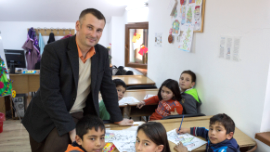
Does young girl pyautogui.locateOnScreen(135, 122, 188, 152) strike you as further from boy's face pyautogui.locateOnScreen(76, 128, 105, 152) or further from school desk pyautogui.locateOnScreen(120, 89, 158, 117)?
school desk pyautogui.locateOnScreen(120, 89, 158, 117)

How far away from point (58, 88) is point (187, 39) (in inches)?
65.5

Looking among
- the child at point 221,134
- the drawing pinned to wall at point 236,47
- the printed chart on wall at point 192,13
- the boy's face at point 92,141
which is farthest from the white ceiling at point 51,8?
the boy's face at point 92,141

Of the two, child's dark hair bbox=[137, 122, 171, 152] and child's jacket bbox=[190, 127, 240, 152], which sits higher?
child's dark hair bbox=[137, 122, 171, 152]

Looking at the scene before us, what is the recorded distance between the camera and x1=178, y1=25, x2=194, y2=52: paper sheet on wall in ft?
8.26

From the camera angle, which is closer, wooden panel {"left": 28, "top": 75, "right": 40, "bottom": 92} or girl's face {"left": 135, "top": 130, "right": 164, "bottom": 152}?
girl's face {"left": 135, "top": 130, "right": 164, "bottom": 152}

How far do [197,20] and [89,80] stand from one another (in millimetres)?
1413

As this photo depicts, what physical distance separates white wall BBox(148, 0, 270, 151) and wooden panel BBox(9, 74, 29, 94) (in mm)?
2753

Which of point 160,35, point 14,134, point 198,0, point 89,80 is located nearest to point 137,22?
point 160,35

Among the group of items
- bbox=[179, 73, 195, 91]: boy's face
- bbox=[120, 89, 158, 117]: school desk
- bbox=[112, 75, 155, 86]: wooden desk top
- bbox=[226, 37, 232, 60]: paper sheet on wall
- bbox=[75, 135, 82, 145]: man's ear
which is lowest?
bbox=[120, 89, 158, 117]: school desk

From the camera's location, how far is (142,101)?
8.52 ft

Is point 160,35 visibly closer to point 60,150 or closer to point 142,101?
point 142,101

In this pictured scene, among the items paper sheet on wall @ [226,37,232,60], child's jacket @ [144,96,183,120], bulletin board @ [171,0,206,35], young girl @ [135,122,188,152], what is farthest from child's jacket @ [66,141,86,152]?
bulletin board @ [171,0,206,35]

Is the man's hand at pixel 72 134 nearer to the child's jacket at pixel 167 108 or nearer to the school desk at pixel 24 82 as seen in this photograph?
the child's jacket at pixel 167 108

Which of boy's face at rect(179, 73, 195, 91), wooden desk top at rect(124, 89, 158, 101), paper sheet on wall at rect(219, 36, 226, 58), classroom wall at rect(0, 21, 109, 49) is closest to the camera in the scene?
paper sheet on wall at rect(219, 36, 226, 58)
